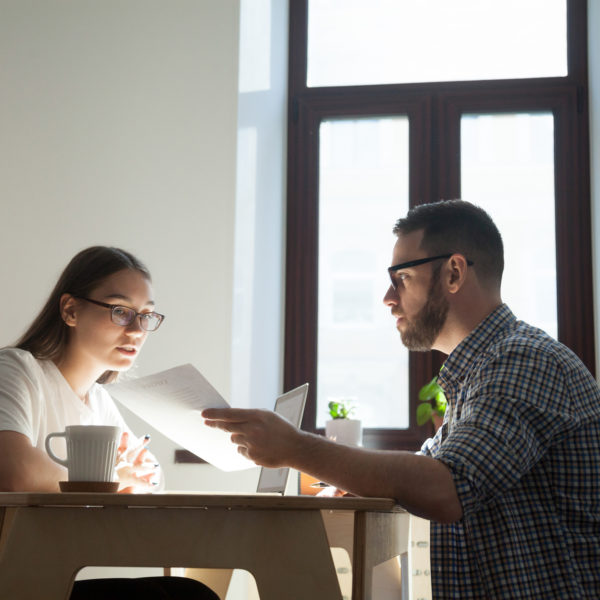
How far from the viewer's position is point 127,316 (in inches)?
80.4

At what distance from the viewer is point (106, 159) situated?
3195 millimetres

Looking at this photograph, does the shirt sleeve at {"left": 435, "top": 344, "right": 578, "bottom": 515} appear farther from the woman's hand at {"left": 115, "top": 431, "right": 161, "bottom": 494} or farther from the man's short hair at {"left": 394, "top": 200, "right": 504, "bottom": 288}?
the woman's hand at {"left": 115, "top": 431, "right": 161, "bottom": 494}

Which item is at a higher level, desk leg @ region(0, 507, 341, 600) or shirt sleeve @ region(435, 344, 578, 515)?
shirt sleeve @ region(435, 344, 578, 515)

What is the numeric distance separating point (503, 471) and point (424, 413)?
1.85 metres

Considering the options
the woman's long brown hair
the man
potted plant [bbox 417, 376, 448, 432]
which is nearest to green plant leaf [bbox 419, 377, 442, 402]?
potted plant [bbox 417, 376, 448, 432]

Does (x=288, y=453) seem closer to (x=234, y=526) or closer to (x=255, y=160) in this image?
(x=234, y=526)

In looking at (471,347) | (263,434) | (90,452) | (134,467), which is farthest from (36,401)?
(471,347)

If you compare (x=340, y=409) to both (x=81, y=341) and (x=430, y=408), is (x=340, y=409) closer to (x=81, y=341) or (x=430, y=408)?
(x=430, y=408)

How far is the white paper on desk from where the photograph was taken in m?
1.34

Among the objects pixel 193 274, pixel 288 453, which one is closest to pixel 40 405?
pixel 288 453

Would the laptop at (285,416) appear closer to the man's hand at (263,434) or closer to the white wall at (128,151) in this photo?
the man's hand at (263,434)

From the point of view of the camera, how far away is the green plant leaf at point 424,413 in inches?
123

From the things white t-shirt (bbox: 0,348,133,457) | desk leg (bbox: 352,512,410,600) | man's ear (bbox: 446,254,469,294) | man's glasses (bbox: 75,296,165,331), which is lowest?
desk leg (bbox: 352,512,410,600)

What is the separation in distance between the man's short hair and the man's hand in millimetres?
645
